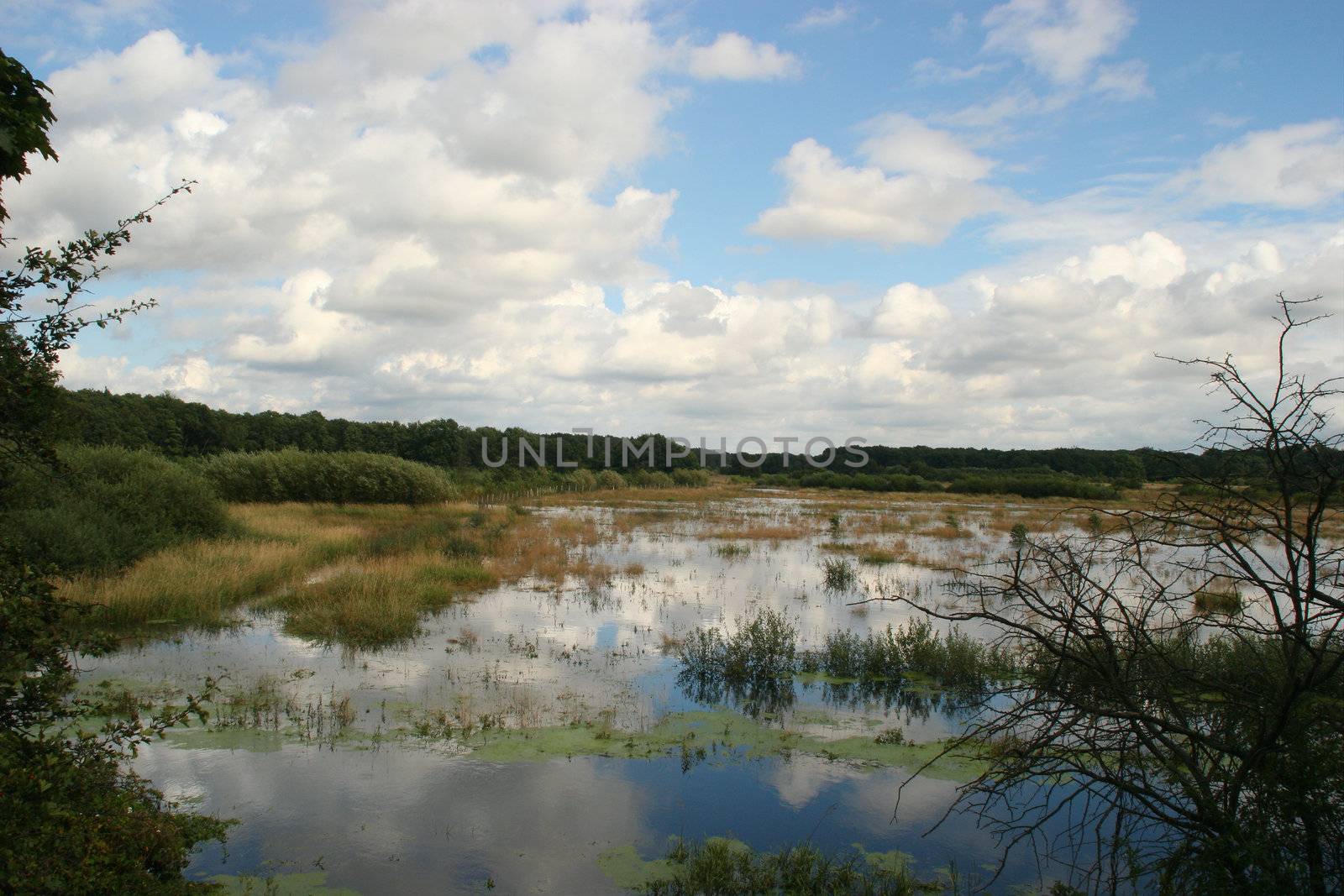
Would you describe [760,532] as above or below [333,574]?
above

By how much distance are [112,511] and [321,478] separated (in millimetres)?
18874

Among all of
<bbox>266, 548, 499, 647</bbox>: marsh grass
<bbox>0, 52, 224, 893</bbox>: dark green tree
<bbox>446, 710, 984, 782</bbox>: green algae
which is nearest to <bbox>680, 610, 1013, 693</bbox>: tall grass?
<bbox>446, 710, 984, 782</bbox>: green algae

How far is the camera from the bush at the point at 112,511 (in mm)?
14906

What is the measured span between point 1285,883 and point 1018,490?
211ft

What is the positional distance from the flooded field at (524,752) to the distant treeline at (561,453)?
121 feet

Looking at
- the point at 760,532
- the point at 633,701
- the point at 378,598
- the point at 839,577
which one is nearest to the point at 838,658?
the point at 633,701

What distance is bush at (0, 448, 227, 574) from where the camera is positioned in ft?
48.9

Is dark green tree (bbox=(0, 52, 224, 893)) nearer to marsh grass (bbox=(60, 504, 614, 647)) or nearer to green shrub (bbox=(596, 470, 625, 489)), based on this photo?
marsh grass (bbox=(60, 504, 614, 647))

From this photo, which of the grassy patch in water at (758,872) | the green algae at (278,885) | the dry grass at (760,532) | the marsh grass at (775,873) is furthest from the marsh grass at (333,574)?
the marsh grass at (775,873)

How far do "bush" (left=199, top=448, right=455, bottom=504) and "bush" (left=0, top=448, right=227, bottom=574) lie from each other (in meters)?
12.5

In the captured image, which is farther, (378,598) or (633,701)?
(378,598)

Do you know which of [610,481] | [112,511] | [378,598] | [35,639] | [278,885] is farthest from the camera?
[610,481]

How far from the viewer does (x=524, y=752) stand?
890cm

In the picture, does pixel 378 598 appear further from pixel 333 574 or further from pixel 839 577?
pixel 839 577
